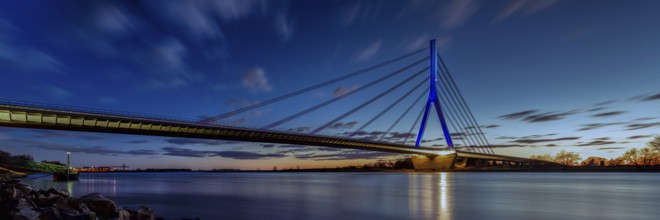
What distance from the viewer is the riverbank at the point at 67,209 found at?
9156 millimetres

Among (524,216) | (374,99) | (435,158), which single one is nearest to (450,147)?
(435,158)

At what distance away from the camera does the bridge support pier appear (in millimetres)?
79812

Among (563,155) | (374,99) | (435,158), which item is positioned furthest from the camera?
(563,155)

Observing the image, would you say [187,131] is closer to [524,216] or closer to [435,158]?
[524,216]

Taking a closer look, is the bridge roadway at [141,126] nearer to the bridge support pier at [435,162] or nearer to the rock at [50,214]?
the bridge support pier at [435,162]

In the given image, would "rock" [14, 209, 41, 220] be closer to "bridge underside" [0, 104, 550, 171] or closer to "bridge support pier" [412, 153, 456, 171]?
"bridge underside" [0, 104, 550, 171]

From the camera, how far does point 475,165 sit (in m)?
130

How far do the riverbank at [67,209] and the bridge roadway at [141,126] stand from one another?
76.2 feet

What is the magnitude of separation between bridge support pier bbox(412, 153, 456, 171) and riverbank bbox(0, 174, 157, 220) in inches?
2857

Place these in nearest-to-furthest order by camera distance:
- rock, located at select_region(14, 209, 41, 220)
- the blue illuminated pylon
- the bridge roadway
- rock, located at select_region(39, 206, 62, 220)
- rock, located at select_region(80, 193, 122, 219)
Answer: rock, located at select_region(14, 209, 41, 220) < rock, located at select_region(39, 206, 62, 220) < rock, located at select_region(80, 193, 122, 219) < the bridge roadway < the blue illuminated pylon

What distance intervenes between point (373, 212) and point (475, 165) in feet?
402

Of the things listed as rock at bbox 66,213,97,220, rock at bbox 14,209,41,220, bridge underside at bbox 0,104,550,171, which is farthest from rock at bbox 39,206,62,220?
bridge underside at bbox 0,104,550,171

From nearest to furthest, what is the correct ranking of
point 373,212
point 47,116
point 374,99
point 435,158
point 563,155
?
point 373,212 → point 47,116 → point 374,99 → point 435,158 → point 563,155

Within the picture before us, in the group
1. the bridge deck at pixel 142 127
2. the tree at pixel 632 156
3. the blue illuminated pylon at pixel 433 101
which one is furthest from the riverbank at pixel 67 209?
the tree at pixel 632 156
